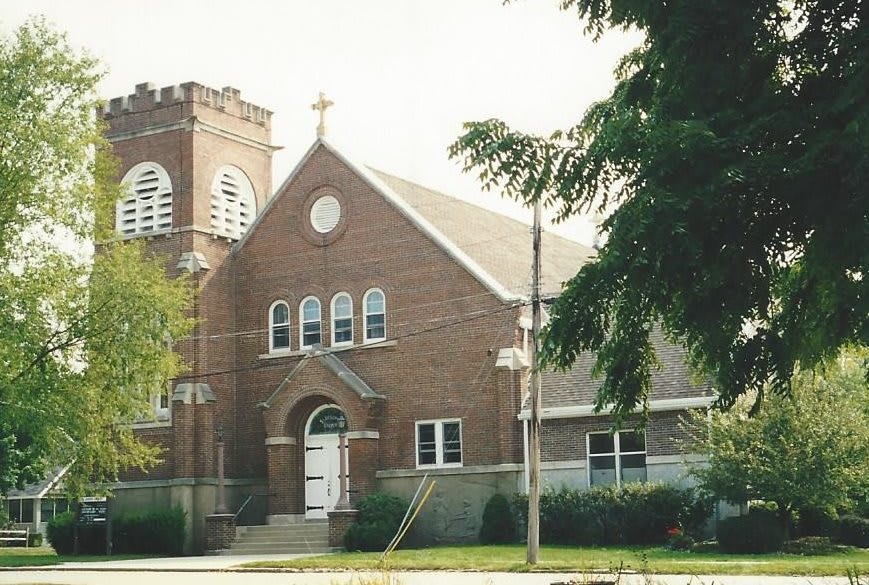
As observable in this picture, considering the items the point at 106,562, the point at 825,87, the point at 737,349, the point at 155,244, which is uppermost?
the point at 155,244

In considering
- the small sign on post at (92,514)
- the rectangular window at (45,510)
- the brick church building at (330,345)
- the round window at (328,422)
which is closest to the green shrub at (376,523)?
the brick church building at (330,345)

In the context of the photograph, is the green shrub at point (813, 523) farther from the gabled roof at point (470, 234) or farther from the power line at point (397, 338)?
the gabled roof at point (470, 234)

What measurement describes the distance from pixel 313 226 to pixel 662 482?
14.0 m

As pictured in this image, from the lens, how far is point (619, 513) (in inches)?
1254

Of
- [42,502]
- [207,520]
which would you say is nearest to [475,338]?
[207,520]

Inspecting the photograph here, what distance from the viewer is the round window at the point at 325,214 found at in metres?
39.1

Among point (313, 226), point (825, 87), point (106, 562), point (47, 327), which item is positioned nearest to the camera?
point (825, 87)

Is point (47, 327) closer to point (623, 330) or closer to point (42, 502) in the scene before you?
point (623, 330)

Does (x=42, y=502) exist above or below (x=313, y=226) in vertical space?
below

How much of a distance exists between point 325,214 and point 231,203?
3.97 metres

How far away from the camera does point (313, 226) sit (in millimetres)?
39375

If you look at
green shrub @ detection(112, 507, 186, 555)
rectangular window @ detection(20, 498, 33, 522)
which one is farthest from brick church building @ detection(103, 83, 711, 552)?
rectangular window @ detection(20, 498, 33, 522)

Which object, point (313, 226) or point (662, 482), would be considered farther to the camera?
point (313, 226)

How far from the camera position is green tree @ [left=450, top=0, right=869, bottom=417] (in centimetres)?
973
